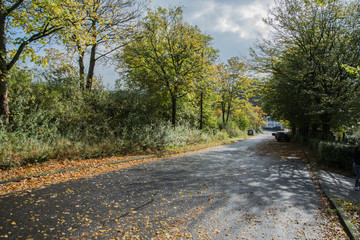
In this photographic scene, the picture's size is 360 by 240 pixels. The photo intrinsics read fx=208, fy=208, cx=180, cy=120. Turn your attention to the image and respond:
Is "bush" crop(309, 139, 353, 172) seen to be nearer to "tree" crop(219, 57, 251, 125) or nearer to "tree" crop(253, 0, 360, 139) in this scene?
"tree" crop(253, 0, 360, 139)

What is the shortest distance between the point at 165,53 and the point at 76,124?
29.0 feet

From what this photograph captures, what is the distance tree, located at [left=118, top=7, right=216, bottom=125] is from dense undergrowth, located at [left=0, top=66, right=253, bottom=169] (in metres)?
1.61

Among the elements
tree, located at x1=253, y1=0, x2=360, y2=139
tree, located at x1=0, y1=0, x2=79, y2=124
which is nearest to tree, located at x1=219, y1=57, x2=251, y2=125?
tree, located at x1=253, y1=0, x2=360, y2=139

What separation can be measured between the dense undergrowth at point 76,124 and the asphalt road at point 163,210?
10.3ft

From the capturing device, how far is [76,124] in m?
11.5

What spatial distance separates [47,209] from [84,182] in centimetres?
206

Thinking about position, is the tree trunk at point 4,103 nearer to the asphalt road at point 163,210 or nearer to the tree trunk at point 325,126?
the asphalt road at point 163,210

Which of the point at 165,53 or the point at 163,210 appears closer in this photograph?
the point at 163,210

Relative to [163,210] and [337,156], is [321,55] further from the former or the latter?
[163,210]

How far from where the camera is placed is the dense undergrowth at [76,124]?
27.1ft

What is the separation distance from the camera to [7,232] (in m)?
3.39

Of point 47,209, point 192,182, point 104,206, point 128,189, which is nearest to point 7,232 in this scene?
point 47,209

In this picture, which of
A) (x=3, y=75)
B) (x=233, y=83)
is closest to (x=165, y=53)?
(x=3, y=75)

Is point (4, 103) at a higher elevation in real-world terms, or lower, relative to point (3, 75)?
lower
